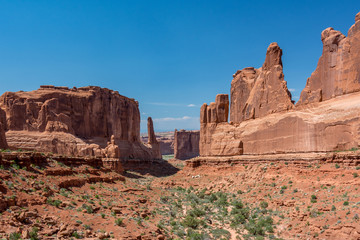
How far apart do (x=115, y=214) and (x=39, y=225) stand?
6.57 metres

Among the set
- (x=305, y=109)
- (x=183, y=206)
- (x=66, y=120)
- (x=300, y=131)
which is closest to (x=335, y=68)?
(x=305, y=109)

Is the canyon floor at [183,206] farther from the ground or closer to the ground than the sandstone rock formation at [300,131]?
closer to the ground

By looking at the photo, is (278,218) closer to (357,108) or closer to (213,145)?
(357,108)

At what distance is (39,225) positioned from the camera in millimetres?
14609

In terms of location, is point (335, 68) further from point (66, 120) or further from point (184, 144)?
point (184, 144)

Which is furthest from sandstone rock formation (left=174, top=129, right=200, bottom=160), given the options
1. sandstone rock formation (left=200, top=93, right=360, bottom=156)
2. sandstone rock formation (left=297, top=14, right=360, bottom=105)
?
sandstone rock formation (left=297, top=14, right=360, bottom=105)

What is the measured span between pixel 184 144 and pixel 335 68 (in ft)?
322

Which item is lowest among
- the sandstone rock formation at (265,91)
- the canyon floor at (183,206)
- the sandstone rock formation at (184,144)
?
the canyon floor at (183,206)

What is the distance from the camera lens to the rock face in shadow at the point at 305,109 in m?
27.8

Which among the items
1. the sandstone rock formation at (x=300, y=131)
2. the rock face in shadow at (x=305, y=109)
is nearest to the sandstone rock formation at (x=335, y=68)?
the rock face in shadow at (x=305, y=109)

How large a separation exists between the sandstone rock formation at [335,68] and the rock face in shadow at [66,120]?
42038 mm

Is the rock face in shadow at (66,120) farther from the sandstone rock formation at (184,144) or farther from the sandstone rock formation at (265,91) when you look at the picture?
the sandstone rock formation at (184,144)

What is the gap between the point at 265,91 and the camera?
128 feet

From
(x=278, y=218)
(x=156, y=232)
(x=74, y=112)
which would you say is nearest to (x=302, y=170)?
(x=278, y=218)
